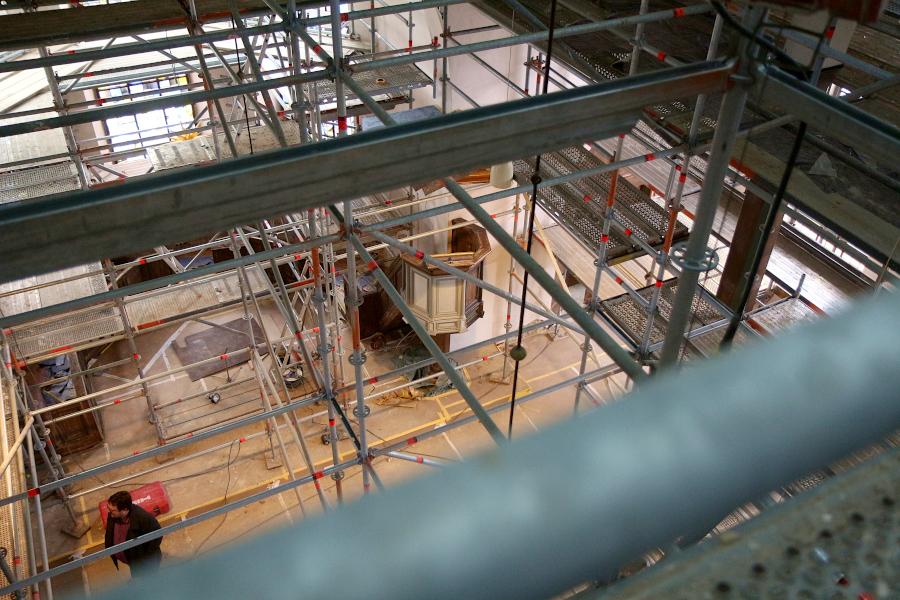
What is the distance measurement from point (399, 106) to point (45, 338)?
4.66 meters

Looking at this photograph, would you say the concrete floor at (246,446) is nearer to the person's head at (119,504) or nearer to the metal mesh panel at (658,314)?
the metal mesh panel at (658,314)

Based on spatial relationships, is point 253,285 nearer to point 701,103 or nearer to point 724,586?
point 701,103

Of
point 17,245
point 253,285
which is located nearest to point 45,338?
point 253,285

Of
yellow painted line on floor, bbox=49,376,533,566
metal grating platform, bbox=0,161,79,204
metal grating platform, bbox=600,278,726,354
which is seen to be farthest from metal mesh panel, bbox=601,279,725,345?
metal grating platform, bbox=0,161,79,204

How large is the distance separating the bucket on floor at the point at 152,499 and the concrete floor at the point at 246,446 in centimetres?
12

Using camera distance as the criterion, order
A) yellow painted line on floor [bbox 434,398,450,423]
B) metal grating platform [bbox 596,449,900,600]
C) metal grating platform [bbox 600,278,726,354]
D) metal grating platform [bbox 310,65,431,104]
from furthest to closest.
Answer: yellow painted line on floor [bbox 434,398,450,423]
metal grating platform [bbox 310,65,431,104]
metal grating platform [bbox 600,278,726,354]
metal grating platform [bbox 596,449,900,600]

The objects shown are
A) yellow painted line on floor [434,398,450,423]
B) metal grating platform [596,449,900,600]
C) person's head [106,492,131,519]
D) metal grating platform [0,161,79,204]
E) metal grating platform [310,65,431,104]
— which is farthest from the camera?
yellow painted line on floor [434,398,450,423]

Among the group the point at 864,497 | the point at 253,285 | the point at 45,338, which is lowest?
the point at 253,285

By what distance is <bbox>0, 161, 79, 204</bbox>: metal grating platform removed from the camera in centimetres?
685

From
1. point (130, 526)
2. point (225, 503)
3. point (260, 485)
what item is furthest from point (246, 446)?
point (130, 526)

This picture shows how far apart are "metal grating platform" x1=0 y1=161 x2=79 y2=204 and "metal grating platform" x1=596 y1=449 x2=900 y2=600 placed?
723 cm

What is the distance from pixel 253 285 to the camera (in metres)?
8.66

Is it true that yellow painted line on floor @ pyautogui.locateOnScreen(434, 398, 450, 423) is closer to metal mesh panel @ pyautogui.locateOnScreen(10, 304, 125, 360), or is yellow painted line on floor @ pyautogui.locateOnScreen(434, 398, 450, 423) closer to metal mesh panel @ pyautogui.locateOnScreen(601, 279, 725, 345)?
metal mesh panel @ pyautogui.locateOnScreen(601, 279, 725, 345)

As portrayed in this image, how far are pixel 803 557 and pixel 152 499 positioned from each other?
7175 mm
